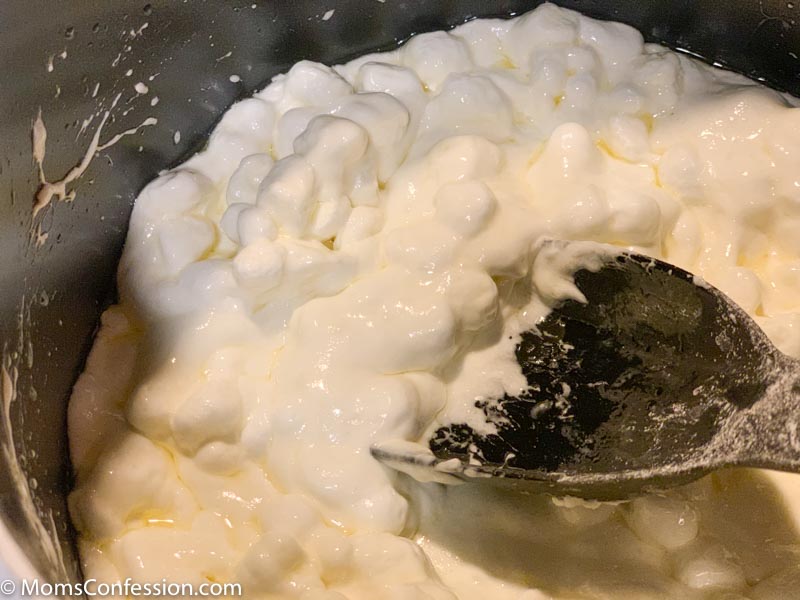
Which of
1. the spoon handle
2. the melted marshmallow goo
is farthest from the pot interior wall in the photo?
the spoon handle

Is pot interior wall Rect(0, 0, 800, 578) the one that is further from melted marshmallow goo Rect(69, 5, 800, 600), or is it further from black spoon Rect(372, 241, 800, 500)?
black spoon Rect(372, 241, 800, 500)

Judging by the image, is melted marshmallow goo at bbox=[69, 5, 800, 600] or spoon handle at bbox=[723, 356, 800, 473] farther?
melted marshmallow goo at bbox=[69, 5, 800, 600]

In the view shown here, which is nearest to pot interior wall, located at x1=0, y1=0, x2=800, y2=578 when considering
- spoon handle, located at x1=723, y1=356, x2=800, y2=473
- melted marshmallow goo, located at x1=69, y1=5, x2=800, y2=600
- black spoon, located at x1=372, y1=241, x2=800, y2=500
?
melted marshmallow goo, located at x1=69, y1=5, x2=800, y2=600

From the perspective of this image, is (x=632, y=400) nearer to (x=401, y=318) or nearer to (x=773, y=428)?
(x=773, y=428)

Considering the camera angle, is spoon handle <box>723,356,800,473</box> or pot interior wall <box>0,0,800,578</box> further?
pot interior wall <box>0,0,800,578</box>

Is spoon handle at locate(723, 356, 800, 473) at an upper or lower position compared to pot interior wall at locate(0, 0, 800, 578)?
lower

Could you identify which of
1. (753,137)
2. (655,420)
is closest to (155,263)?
(655,420)

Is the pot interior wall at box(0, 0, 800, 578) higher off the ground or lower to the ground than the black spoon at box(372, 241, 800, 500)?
Result: higher

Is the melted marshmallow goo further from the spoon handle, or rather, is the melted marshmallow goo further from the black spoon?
the spoon handle
